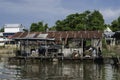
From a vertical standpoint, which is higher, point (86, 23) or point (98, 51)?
point (86, 23)

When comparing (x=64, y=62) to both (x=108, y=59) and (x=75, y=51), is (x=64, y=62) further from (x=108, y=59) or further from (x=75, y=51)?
(x=108, y=59)

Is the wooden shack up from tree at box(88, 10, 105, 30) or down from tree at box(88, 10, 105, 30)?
down

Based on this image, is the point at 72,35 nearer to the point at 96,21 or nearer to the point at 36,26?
the point at 96,21

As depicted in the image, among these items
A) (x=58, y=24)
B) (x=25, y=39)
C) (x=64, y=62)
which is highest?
(x=58, y=24)

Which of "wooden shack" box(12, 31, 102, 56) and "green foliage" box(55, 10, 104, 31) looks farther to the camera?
"green foliage" box(55, 10, 104, 31)

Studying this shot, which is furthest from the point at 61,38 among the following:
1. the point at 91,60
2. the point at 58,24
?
the point at 58,24

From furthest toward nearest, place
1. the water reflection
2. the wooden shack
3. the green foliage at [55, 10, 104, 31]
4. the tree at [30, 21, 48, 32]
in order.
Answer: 1. the tree at [30, 21, 48, 32]
2. the green foliage at [55, 10, 104, 31]
3. the wooden shack
4. the water reflection

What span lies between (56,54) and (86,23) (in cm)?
2888

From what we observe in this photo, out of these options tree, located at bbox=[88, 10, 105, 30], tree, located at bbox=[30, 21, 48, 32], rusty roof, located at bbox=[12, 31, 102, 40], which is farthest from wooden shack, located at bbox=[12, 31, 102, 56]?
tree, located at bbox=[30, 21, 48, 32]

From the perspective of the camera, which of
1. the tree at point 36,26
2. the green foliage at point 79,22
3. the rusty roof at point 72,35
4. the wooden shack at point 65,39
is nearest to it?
the wooden shack at point 65,39

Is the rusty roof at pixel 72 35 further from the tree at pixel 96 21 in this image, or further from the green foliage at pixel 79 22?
the tree at pixel 96 21

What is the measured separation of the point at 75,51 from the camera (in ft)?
140

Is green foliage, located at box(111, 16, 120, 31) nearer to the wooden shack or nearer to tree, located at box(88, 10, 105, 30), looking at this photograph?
tree, located at box(88, 10, 105, 30)

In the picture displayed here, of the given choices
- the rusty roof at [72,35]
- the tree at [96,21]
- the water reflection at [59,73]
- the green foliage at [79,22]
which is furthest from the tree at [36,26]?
the water reflection at [59,73]
